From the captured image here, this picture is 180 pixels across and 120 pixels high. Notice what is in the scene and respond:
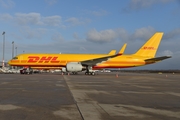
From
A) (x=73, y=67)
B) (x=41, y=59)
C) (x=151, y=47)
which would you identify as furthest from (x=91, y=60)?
(x=151, y=47)

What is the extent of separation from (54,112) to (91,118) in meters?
1.39

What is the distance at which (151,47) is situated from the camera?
46594mm

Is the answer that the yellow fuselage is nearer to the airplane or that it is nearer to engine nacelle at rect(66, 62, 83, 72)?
the airplane

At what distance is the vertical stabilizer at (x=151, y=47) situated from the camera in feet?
153

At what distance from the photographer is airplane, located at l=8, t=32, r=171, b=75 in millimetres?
41219

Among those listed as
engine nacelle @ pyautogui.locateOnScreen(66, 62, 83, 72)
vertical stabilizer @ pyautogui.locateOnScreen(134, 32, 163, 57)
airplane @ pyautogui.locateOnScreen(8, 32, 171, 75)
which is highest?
vertical stabilizer @ pyautogui.locateOnScreen(134, 32, 163, 57)

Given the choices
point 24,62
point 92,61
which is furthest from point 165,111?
point 24,62

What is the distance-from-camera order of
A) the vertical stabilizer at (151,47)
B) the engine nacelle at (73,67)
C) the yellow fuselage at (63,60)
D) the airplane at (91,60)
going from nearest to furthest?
the engine nacelle at (73,67), the airplane at (91,60), the yellow fuselage at (63,60), the vertical stabilizer at (151,47)

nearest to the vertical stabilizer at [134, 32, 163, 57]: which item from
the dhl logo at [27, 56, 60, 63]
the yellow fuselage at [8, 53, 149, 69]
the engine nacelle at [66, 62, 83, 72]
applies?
the yellow fuselage at [8, 53, 149, 69]

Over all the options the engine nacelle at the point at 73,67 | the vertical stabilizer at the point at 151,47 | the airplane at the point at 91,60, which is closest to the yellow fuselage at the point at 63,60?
the airplane at the point at 91,60

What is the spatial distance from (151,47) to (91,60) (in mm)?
12676

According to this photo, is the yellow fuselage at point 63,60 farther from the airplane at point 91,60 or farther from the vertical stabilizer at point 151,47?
the vertical stabilizer at point 151,47

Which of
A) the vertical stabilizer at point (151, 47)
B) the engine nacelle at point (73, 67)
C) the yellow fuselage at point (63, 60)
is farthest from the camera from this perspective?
the vertical stabilizer at point (151, 47)

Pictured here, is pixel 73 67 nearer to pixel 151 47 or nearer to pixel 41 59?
pixel 41 59
